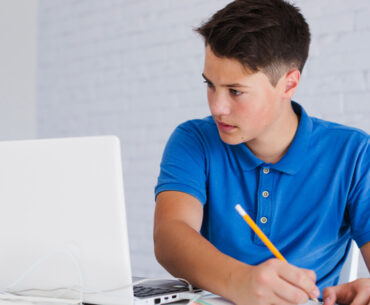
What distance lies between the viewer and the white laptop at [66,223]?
0.79 metres

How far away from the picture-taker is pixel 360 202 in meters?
1.23

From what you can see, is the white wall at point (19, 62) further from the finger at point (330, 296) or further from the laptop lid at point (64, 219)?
the finger at point (330, 296)

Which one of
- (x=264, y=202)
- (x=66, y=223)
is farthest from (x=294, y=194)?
(x=66, y=223)

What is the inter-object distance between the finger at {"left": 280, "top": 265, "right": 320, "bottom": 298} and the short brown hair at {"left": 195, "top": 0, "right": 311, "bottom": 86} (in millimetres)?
519

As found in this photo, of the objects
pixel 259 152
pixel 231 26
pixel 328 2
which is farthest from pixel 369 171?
pixel 328 2

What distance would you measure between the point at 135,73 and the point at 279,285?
2024 millimetres

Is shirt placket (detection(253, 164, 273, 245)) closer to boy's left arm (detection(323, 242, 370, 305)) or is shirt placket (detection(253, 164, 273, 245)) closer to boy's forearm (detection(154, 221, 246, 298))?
boy's forearm (detection(154, 221, 246, 298))

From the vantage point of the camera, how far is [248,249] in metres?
1.26

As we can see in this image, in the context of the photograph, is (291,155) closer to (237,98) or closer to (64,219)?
(237,98)

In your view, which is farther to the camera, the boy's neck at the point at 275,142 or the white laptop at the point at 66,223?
the boy's neck at the point at 275,142

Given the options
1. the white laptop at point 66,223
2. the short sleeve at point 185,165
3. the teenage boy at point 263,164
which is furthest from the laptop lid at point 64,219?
the short sleeve at point 185,165

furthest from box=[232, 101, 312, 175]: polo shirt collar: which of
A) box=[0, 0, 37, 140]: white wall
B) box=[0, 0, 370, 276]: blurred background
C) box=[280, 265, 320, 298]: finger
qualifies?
box=[0, 0, 37, 140]: white wall

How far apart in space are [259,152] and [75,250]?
623 mm

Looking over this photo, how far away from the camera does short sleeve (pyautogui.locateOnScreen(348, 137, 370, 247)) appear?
1217 millimetres
